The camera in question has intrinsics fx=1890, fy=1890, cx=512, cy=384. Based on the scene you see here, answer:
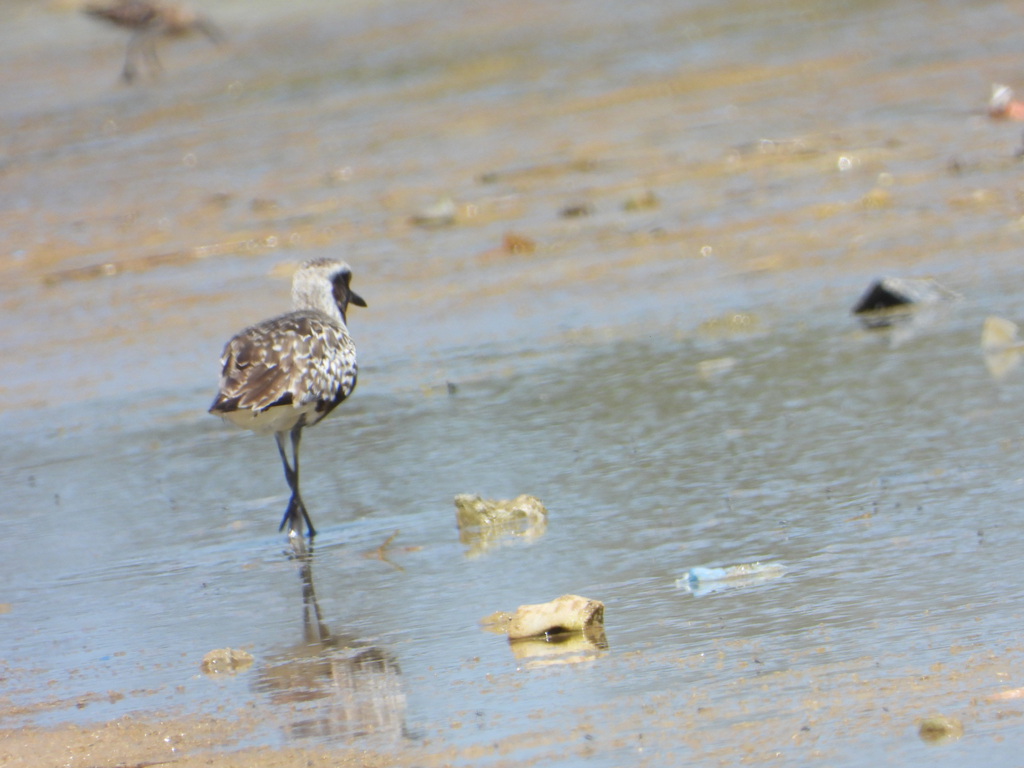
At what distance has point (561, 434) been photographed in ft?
26.3

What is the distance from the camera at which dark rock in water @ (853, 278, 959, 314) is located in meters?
9.44

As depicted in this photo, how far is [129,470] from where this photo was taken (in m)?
8.44

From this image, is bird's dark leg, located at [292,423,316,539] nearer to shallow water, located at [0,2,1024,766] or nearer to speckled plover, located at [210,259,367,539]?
speckled plover, located at [210,259,367,539]

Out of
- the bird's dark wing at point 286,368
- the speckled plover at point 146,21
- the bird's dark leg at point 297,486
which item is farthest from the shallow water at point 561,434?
the speckled plover at point 146,21

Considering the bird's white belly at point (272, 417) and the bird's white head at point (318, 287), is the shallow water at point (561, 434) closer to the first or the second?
the bird's white belly at point (272, 417)

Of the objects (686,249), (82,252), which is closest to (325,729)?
(686,249)

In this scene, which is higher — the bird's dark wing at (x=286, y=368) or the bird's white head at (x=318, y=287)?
the bird's white head at (x=318, y=287)

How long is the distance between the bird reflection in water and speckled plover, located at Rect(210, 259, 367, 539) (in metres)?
1.35

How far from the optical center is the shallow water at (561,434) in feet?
15.9

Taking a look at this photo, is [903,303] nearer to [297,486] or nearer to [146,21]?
[297,486]

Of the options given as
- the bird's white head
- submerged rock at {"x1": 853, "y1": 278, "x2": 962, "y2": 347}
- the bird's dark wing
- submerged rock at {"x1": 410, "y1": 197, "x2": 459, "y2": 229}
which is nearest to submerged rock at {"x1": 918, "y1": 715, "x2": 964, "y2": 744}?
the bird's dark wing

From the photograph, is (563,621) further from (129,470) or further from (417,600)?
(129,470)

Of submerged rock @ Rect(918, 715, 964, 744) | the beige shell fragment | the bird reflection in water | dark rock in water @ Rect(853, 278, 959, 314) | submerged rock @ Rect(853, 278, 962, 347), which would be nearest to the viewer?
submerged rock @ Rect(918, 715, 964, 744)

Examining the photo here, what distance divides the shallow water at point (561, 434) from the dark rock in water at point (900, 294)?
0.24 m
